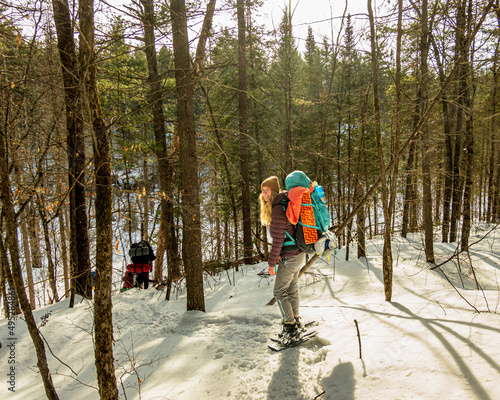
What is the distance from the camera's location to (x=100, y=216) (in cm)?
238

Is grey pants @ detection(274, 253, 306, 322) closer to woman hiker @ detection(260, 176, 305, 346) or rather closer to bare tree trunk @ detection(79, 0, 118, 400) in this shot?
woman hiker @ detection(260, 176, 305, 346)

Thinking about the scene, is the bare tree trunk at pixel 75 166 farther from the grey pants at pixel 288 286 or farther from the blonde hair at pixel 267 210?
the grey pants at pixel 288 286

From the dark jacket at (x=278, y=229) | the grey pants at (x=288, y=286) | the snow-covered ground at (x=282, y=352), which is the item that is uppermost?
the dark jacket at (x=278, y=229)

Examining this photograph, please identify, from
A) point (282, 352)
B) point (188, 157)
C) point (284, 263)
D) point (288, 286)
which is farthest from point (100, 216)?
point (188, 157)

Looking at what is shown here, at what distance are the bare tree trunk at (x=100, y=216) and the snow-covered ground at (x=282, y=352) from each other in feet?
1.40

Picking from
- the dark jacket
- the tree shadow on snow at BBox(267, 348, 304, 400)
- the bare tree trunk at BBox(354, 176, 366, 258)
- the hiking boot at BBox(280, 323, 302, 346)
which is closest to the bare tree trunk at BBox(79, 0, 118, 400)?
the tree shadow on snow at BBox(267, 348, 304, 400)

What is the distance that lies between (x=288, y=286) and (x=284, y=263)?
347 millimetres

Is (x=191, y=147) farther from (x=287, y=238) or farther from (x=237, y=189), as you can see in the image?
(x=237, y=189)

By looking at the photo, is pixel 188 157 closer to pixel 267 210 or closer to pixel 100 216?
pixel 267 210

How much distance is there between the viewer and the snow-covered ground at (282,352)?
2.36 meters

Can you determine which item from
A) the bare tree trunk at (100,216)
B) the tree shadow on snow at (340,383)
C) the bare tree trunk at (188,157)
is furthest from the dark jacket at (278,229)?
the bare tree trunk at (188,157)

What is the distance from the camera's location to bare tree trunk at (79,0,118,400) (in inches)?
86.5

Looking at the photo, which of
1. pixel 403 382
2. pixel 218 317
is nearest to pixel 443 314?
pixel 403 382

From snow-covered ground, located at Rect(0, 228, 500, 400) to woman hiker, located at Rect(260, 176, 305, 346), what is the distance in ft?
0.96
